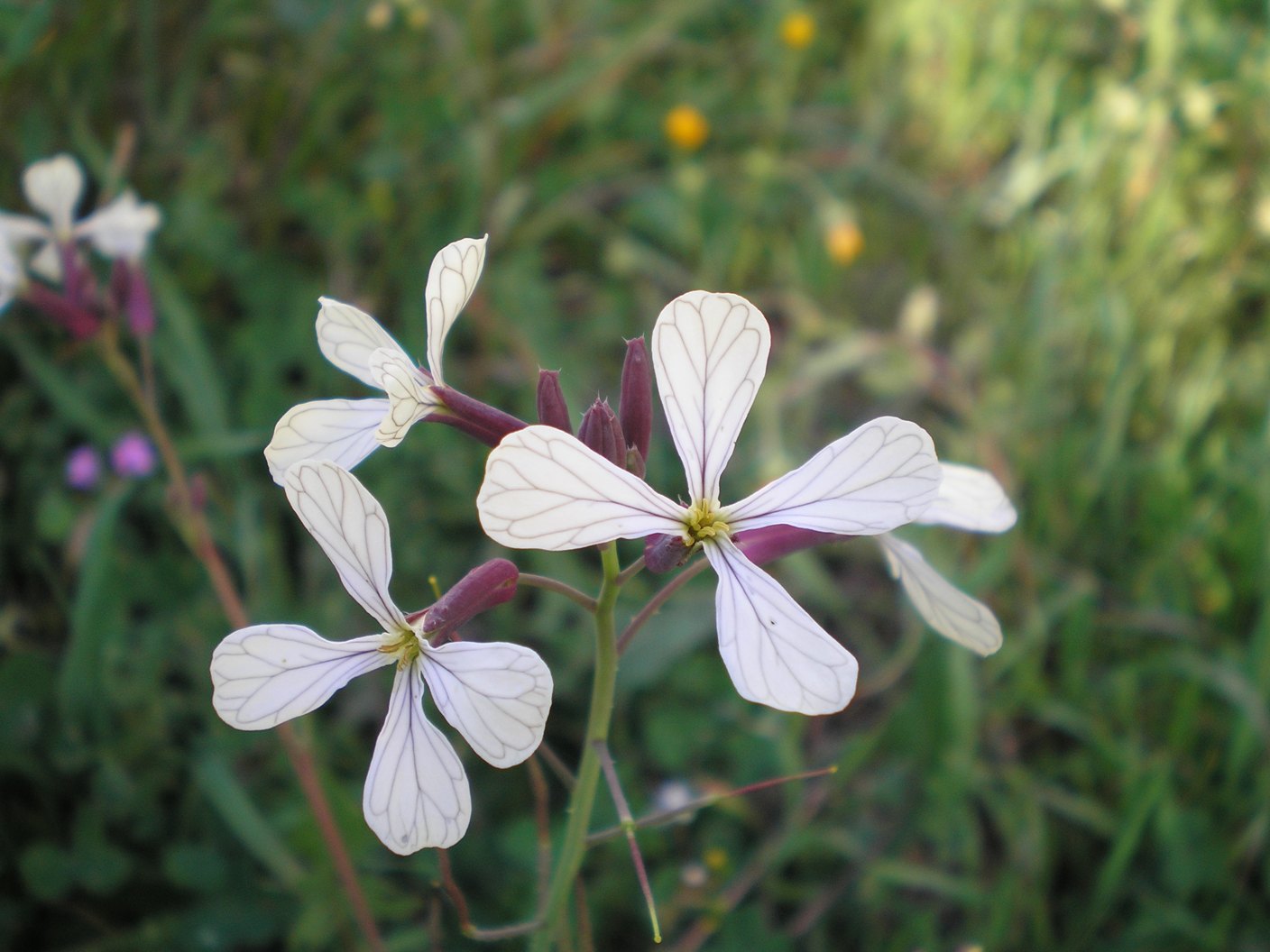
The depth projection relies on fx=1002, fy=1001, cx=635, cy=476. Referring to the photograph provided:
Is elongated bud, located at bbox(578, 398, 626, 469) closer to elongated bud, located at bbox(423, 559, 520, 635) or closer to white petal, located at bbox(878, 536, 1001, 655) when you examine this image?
elongated bud, located at bbox(423, 559, 520, 635)

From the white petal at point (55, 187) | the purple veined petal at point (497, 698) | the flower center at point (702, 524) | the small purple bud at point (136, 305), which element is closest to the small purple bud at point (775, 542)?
the flower center at point (702, 524)

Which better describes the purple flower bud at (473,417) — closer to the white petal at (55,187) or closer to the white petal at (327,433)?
the white petal at (327,433)

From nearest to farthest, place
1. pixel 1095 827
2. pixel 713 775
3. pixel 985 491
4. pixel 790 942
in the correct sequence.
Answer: pixel 985 491 → pixel 790 942 → pixel 1095 827 → pixel 713 775

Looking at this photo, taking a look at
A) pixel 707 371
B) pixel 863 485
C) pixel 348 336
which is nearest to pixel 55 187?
pixel 348 336

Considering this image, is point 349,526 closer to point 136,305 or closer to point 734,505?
point 734,505

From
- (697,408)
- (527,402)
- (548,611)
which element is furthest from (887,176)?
(697,408)

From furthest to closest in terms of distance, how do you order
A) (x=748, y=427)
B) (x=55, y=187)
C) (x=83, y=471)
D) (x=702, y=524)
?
(x=748, y=427) → (x=83, y=471) → (x=55, y=187) → (x=702, y=524)

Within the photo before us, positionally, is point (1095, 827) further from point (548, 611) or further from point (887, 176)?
point (887, 176)
